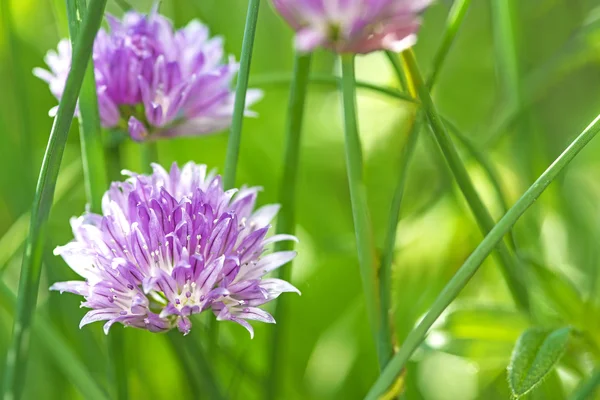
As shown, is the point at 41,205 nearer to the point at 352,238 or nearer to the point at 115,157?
the point at 115,157

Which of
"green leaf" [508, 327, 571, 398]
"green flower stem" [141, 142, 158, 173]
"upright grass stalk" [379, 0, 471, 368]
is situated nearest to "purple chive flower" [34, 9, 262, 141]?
"green flower stem" [141, 142, 158, 173]

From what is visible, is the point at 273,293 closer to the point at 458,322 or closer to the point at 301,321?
the point at 458,322

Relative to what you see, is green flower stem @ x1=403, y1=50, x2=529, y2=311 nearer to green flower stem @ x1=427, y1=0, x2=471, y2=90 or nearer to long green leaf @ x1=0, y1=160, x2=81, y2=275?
green flower stem @ x1=427, y1=0, x2=471, y2=90

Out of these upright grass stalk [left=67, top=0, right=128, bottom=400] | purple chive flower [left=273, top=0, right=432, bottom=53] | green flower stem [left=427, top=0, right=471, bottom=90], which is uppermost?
upright grass stalk [left=67, top=0, right=128, bottom=400]

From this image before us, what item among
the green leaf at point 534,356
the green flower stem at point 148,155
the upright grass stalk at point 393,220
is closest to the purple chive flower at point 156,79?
the green flower stem at point 148,155

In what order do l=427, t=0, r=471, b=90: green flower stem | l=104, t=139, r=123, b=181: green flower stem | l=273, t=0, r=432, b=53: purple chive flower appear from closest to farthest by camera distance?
l=273, t=0, r=432, b=53: purple chive flower → l=427, t=0, r=471, b=90: green flower stem → l=104, t=139, r=123, b=181: green flower stem

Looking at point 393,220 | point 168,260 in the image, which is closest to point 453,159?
point 393,220
